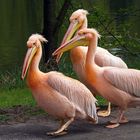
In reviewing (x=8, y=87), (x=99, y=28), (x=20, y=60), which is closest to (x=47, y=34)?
(x=99, y=28)

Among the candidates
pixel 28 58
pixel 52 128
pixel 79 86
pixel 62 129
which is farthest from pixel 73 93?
pixel 28 58

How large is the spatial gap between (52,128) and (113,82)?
3.42ft

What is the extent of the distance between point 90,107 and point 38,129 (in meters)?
0.79

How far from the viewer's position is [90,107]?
7262mm

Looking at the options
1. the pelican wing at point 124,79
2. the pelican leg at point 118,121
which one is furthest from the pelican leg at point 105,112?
the pelican wing at point 124,79

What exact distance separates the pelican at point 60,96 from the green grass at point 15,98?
7.19 feet

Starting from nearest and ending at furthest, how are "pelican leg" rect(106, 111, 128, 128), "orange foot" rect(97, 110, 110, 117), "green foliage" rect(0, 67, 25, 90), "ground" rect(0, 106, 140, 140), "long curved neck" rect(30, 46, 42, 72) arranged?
"ground" rect(0, 106, 140, 140) < "long curved neck" rect(30, 46, 42, 72) < "pelican leg" rect(106, 111, 128, 128) < "orange foot" rect(97, 110, 110, 117) < "green foliage" rect(0, 67, 25, 90)

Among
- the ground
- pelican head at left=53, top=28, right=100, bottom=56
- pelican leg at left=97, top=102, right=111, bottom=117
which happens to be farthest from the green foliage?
pelican head at left=53, top=28, right=100, bottom=56

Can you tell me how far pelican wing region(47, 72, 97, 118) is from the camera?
7199mm

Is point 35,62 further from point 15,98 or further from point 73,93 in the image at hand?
point 15,98

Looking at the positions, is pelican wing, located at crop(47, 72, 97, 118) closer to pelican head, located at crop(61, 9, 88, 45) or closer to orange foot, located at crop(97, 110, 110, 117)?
orange foot, located at crop(97, 110, 110, 117)

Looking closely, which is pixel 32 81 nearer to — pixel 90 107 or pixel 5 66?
pixel 90 107

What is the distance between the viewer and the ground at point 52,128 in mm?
7031

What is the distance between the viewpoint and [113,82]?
300 inches
